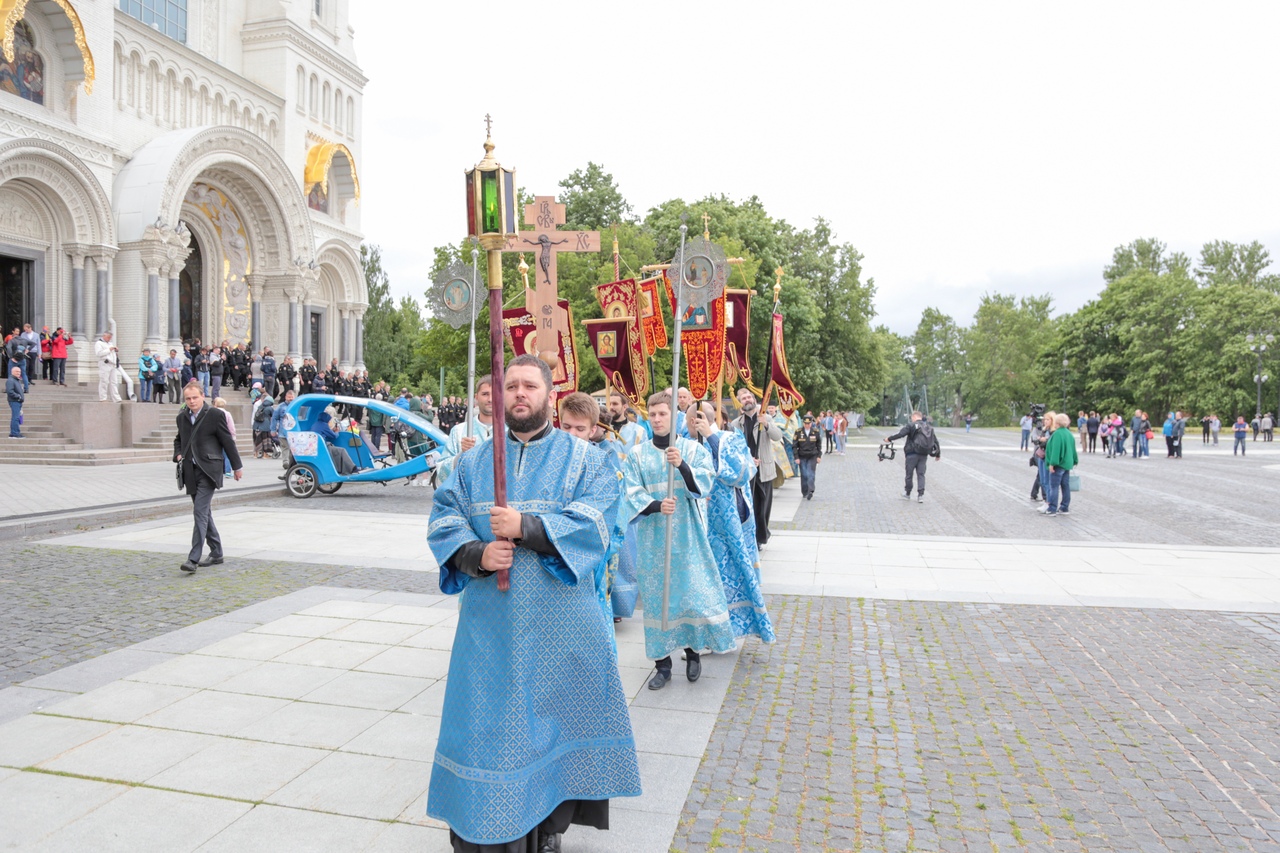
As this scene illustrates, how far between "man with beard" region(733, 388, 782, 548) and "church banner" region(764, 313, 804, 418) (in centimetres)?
30

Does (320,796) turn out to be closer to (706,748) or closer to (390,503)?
(706,748)

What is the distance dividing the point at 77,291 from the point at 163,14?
11466 mm

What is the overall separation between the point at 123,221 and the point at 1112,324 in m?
64.3

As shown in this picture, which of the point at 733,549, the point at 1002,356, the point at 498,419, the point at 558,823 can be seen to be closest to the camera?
the point at 498,419

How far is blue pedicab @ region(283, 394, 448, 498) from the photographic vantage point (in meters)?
15.1

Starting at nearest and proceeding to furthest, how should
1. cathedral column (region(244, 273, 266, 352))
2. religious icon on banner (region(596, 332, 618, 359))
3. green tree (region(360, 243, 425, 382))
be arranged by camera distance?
religious icon on banner (region(596, 332, 618, 359)) < cathedral column (region(244, 273, 266, 352)) < green tree (region(360, 243, 425, 382))

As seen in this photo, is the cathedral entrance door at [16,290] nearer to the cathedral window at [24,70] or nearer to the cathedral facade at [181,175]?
the cathedral facade at [181,175]

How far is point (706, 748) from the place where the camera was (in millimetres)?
4289

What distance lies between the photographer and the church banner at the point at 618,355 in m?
9.24

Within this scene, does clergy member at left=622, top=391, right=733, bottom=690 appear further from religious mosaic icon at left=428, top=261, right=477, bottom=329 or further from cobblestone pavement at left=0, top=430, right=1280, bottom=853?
religious mosaic icon at left=428, top=261, right=477, bottom=329

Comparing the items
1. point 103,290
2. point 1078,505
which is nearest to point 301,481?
point 1078,505

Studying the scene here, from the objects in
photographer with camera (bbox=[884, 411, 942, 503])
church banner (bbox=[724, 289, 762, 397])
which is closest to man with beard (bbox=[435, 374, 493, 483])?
church banner (bbox=[724, 289, 762, 397])

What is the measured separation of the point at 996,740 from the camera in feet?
14.6

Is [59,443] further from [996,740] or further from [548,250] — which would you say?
[996,740]
